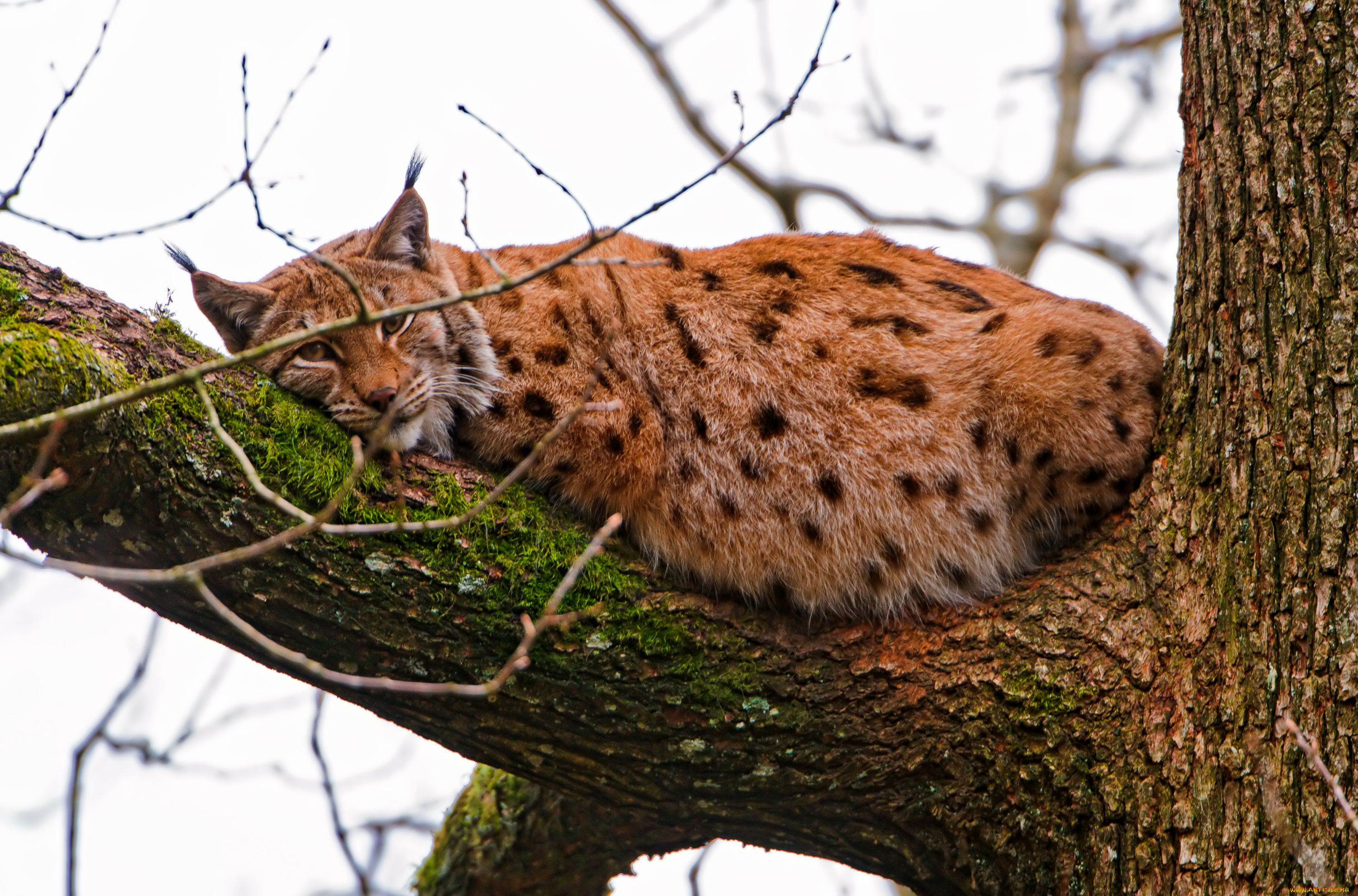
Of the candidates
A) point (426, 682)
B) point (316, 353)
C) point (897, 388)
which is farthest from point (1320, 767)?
point (316, 353)

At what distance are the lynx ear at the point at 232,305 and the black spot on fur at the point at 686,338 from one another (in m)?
1.60

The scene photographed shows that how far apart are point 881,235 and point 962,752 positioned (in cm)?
252

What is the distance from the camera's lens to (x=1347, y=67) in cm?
341

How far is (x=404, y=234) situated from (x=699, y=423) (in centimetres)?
147

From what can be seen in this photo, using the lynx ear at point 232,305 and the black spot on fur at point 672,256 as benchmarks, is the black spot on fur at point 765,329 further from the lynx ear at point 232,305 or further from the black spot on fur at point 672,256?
the lynx ear at point 232,305

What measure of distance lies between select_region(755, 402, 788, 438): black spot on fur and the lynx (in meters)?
0.01

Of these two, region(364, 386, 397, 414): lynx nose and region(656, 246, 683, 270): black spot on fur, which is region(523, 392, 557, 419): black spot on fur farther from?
region(656, 246, 683, 270): black spot on fur

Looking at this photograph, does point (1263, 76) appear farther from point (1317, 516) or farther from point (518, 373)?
point (518, 373)

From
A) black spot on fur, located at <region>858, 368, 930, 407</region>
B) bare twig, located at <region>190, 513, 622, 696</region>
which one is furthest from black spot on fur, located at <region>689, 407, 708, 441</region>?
bare twig, located at <region>190, 513, 622, 696</region>

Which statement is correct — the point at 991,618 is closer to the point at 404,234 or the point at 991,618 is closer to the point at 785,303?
the point at 785,303

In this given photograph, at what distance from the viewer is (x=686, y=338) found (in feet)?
15.2

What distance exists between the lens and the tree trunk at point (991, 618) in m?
3.17

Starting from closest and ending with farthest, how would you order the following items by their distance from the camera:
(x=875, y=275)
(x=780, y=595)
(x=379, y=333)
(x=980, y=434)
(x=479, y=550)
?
(x=479, y=550)
(x=780, y=595)
(x=980, y=434)
(x=379, y=333)
(x=875, y=275)

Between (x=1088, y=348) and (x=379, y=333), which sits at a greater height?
(x=1088, y=348)
